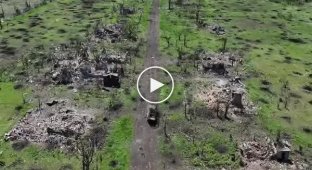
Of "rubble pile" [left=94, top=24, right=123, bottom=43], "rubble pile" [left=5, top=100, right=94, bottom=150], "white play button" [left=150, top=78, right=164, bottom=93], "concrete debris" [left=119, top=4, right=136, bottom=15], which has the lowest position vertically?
"rubble pile" [left=5, top=100, right=94, bottom=150]

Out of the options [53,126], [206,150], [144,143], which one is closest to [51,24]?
[53,126]

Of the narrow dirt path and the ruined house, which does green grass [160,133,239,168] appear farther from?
the ruined house

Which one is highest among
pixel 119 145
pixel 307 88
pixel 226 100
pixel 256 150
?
pixel 226 100

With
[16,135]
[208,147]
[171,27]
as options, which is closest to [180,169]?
[208,147]
